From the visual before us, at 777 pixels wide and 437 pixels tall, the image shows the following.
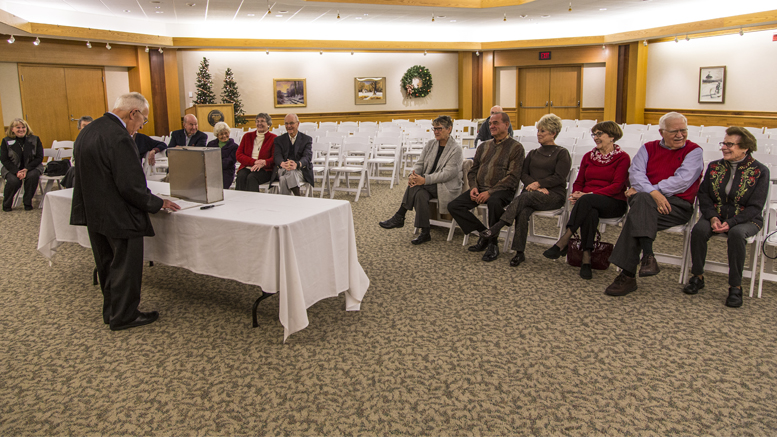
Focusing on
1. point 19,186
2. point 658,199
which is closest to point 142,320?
point 658,199

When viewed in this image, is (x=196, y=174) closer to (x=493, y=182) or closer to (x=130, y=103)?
(x=130, y=103)

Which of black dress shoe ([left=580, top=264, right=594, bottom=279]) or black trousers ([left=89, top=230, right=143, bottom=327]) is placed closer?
black trousers ([left=89, top=230, right=143, bottom=327])

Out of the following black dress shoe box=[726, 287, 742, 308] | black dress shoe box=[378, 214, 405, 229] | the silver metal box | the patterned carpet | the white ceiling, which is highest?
the white ceiling

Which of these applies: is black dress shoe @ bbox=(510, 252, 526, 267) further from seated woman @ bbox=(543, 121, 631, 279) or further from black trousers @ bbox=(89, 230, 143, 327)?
black trousers @ bbox=(89, 230, 143, 327)

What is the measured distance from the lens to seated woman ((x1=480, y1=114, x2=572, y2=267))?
4828mm

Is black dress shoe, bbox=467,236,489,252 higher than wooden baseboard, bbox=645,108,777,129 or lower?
lower

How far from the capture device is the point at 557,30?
16125 mm

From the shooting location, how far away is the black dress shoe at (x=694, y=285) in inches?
158

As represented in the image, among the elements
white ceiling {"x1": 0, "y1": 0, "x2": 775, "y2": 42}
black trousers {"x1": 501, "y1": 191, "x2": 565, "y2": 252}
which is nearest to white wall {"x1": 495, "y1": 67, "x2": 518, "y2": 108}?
white ceiling {"x1": 0, "y1": 0, "x2": 775, "y2": 42}

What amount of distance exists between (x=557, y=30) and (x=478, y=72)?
102 inches

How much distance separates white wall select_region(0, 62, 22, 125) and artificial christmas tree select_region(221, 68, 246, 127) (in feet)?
14.8

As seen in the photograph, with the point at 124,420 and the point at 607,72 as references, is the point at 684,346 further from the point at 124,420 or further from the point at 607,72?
the point at 607,72

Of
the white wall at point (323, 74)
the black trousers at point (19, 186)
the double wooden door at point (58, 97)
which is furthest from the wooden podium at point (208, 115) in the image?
the black trousers at point (19, 186)

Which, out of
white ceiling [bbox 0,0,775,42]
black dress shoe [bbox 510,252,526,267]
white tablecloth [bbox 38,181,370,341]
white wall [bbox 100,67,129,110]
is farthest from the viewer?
white wall [bbox 100,67,129,110]
